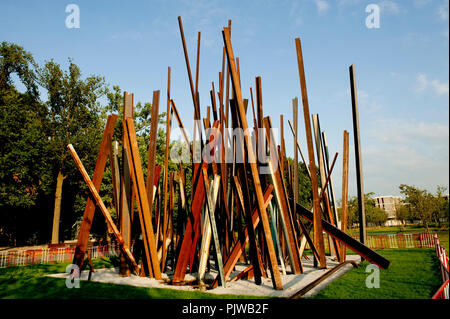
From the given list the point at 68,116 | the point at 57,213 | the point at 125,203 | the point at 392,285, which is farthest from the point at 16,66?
the point at 392,285

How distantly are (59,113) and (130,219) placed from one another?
21043 mm

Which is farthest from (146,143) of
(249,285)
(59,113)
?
(249,285)

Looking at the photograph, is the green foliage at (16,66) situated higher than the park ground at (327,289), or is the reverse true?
the green foliage at (16,66)

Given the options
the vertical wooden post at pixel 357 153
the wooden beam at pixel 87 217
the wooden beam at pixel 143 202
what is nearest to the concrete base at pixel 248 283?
the wooden beam at pixel 143 202

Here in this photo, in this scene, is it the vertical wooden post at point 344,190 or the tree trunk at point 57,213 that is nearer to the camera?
the vertical wooden post at point 344,190

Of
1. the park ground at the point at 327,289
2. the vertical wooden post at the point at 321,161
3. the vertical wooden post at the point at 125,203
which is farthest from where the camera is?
A: the vertical wooden post at the point at 321,161

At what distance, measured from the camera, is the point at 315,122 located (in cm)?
→ 870

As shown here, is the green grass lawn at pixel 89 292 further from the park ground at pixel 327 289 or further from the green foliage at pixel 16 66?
the green foliage at pixel 16 66

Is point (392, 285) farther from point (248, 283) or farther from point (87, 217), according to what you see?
point (87, 217)

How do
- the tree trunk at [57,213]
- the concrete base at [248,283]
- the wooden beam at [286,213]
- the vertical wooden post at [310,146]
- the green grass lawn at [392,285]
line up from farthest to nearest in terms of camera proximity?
the tree trunk at [57,213] → the vertical wooden post at [310,146] → the wooden beam at [286,213] → the concrete base at [248,283] → the green grass lawn at [392,285]

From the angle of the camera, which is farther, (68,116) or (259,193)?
(68,116)

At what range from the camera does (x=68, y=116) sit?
23.7 metres

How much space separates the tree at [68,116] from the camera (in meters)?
22.6

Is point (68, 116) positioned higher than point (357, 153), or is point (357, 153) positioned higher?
point (68, 116)
